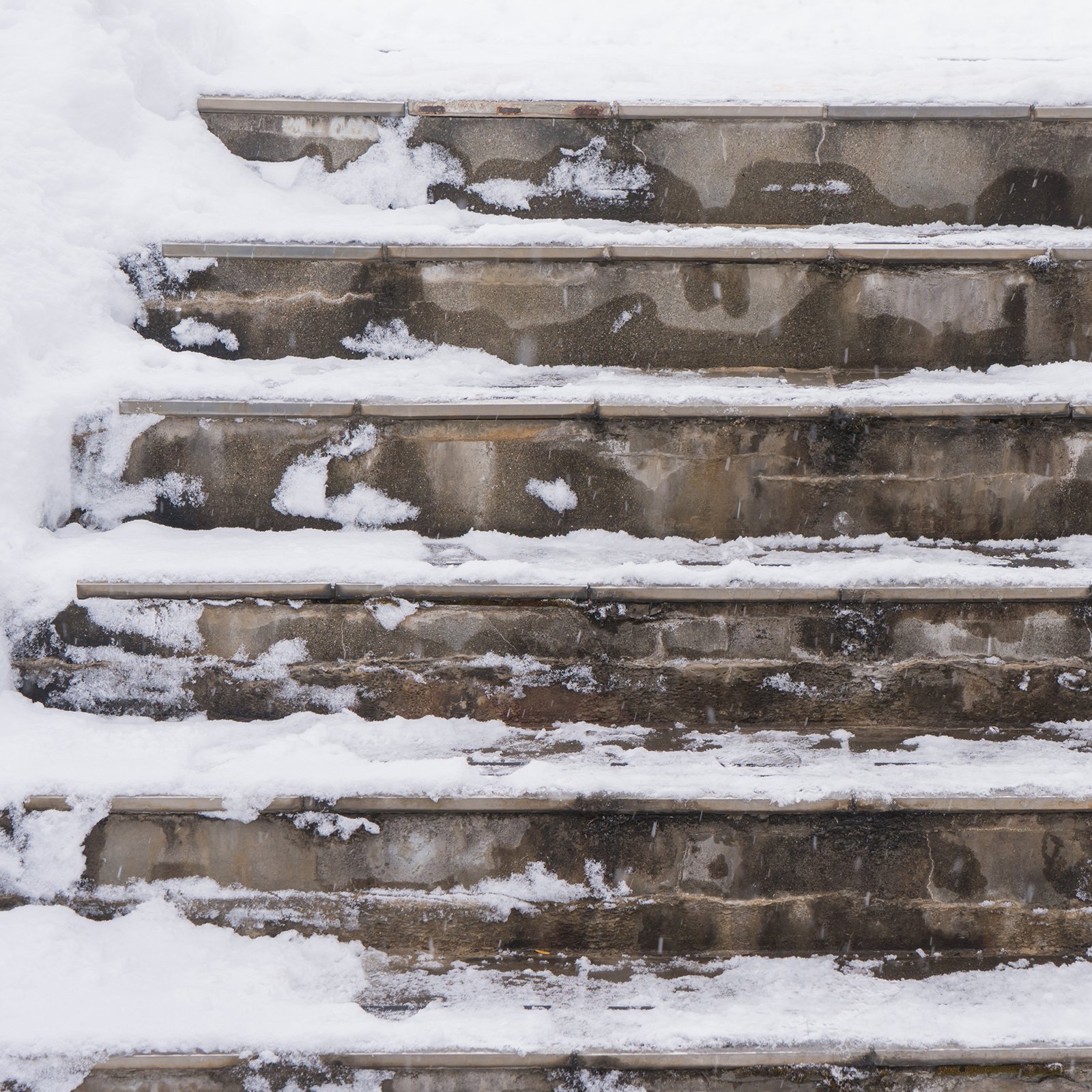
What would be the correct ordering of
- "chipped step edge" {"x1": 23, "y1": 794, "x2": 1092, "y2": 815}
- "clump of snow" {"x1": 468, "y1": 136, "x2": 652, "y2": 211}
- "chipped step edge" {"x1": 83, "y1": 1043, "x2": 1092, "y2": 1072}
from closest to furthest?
"chipped step edge" {"x1": 83, "y1": 1043, "x2": 1092, "y2": 1072} < "chipped step edge" {"x1": 23, "y1": 794, "x2": 1092, "y2": 815} < "clump of snow" {"x1": 468, "y1": 136, "x2": 652, "y2": 211}

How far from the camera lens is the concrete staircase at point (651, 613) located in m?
1.75

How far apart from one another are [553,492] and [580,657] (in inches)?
16.4

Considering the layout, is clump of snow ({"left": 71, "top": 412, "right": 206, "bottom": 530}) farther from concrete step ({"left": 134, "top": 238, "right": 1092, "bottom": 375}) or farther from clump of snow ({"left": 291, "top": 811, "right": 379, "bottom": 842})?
clump of snow ({"left": 291, "top": 811, "right": 379, "bottom": 842})

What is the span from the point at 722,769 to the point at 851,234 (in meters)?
1.55

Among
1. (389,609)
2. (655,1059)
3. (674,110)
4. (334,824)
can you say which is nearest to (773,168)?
(674,110)

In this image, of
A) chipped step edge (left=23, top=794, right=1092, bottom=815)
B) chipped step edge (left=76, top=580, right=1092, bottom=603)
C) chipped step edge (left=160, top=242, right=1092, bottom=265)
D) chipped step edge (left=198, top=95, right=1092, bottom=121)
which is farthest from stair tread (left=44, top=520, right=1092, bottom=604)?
chipped step edge (left=198, top=95, right=1092, bottom=121)

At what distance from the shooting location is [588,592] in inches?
77.2

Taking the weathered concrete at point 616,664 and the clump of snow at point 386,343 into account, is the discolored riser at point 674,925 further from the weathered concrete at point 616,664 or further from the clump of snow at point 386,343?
the clump of snow at point 386,343

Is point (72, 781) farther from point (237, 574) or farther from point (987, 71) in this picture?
point (987, 71)

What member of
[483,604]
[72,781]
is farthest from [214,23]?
[72,781]

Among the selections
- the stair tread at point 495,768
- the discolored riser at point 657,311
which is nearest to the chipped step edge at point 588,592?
the stair tread at point 495,768

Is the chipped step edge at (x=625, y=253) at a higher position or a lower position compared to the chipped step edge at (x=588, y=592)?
higher

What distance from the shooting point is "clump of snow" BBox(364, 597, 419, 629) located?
6.51ft

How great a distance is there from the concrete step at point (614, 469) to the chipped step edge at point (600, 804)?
2.28 feet
